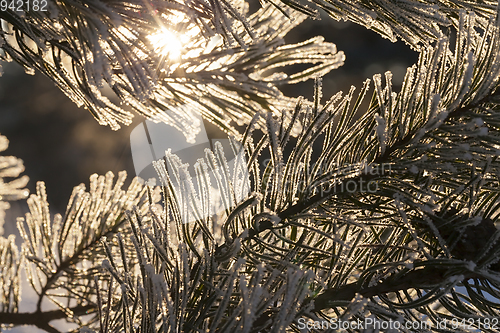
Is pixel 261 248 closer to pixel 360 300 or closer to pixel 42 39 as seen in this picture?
pixel 360 300

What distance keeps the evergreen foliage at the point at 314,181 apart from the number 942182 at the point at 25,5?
0.9 inches

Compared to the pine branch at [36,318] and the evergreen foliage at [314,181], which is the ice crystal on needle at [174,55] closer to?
the evergreen foliage at [314,181]

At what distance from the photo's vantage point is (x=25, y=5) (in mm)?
531

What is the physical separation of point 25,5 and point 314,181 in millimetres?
546

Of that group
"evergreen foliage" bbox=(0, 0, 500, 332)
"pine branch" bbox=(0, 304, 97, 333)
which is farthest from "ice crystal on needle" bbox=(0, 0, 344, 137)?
"pine branch" bbox=(0, 304, 97, 333)

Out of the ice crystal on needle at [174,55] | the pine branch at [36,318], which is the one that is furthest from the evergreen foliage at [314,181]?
the pine branch at [36,318]

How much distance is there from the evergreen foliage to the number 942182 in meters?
0.02

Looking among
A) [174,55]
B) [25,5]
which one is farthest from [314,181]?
[25,5]

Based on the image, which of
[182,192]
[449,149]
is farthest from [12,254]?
[449,149]

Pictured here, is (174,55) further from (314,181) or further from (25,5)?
(314,181)

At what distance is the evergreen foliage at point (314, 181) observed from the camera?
508 mm

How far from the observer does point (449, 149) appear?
20.2 inches

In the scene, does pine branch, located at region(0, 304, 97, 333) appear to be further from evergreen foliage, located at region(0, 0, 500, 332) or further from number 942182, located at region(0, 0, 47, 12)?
number 942182, located at region(0, 0, 47, 12)

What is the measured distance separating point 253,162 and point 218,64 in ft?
0.76
